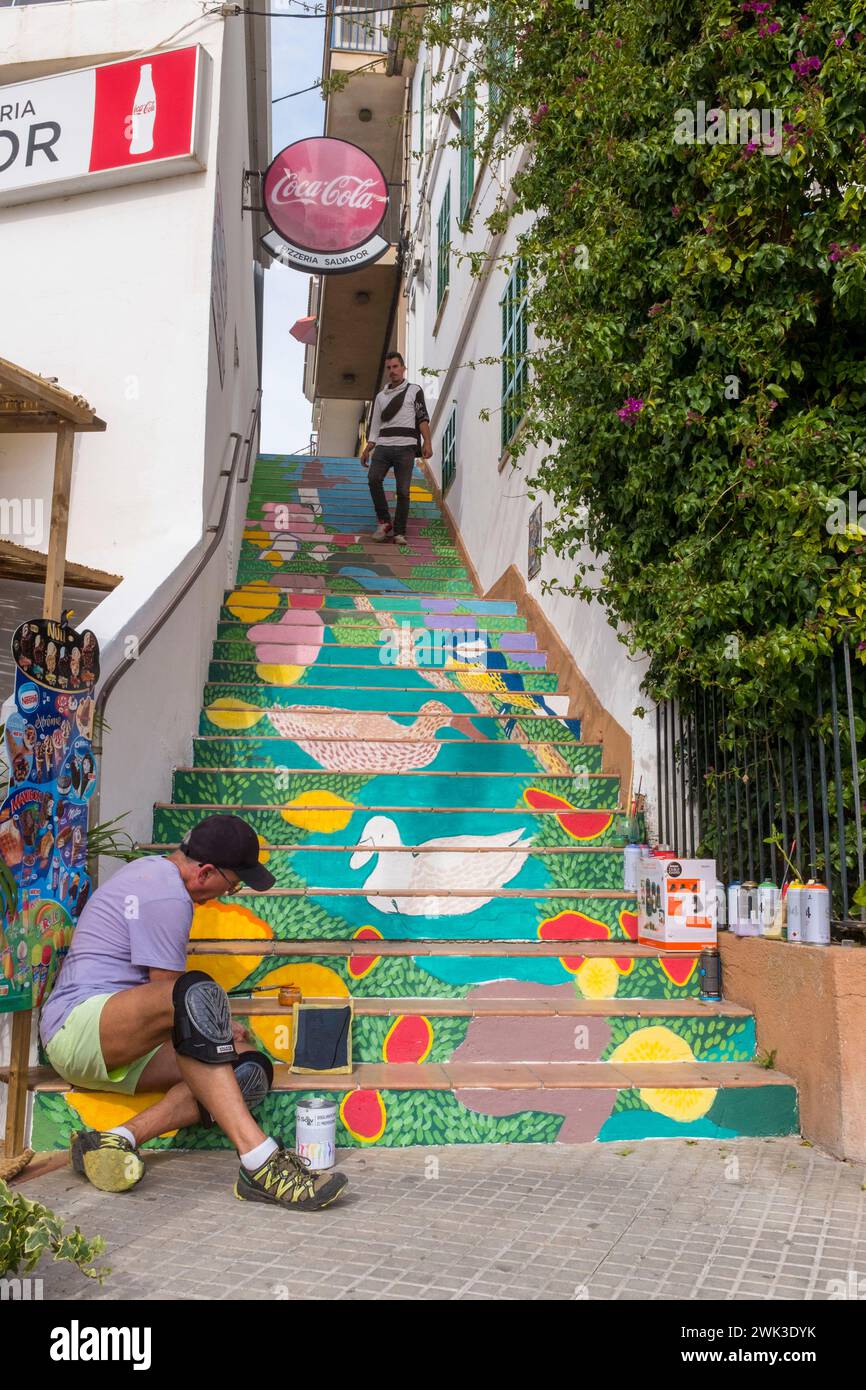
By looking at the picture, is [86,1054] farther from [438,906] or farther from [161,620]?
[161,620]

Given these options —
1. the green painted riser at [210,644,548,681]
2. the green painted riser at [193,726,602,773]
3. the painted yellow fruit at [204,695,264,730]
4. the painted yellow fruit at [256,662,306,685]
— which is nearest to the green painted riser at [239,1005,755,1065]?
the green painted riser at [193,726,602,773]

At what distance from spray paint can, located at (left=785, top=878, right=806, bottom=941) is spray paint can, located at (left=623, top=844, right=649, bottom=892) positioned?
0.97 m

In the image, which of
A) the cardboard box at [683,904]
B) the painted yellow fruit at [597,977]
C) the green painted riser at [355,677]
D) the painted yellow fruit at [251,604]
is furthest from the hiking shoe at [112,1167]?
the painted yellow fruit at [251,604]

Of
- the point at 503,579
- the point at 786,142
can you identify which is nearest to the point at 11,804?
the point at 786,142

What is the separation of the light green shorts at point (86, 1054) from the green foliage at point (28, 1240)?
3.16ft

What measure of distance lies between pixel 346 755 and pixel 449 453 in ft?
22.8

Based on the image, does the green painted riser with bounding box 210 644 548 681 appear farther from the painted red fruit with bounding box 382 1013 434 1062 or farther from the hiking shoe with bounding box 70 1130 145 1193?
the hiking shoe with bounding box 70 1130 145 1193

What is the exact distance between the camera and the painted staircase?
3602mm

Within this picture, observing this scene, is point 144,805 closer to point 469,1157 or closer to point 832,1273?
point 469,1157

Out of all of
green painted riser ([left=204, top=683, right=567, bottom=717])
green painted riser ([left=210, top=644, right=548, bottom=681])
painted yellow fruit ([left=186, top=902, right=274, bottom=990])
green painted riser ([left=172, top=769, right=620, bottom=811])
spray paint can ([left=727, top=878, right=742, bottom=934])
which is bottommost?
painted yellow fruit ([left=186, top=902, right=274, bottom=990])

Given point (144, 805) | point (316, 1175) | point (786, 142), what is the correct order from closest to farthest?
point (316, 1175)
point (786, 142)
point (144, 805)

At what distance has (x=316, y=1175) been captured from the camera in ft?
Result: 9.99

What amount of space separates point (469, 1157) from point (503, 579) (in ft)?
18.6
